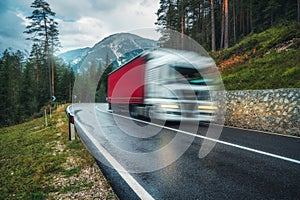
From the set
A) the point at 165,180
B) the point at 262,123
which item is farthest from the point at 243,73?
the point at 165,180

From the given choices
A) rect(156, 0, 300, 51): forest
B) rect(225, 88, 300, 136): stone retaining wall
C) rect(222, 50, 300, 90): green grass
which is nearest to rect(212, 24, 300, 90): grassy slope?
rect(222, 50, 300, 90): green grass

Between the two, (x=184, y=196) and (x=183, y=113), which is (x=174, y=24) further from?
(x=184, y=196)

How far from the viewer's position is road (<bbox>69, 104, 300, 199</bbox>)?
9.09ft

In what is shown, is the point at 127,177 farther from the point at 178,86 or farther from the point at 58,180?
the point at 178,86

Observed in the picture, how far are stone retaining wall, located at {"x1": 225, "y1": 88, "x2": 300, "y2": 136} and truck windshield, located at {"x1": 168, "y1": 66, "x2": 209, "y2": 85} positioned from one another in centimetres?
213

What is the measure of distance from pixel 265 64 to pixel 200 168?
1304 centimetres

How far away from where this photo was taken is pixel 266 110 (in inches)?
318

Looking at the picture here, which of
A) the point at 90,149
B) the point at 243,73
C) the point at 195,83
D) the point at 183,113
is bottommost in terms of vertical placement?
the point at 90,149

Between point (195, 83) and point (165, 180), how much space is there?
6.62 m

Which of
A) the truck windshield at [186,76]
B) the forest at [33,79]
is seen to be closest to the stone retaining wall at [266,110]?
the truck windshield at [186,76]

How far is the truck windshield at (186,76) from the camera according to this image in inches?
355

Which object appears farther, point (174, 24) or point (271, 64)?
point (174, 24)

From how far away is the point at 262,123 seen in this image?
823 centimetres

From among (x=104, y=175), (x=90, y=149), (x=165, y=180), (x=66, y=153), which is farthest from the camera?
(x=90, y=149)
